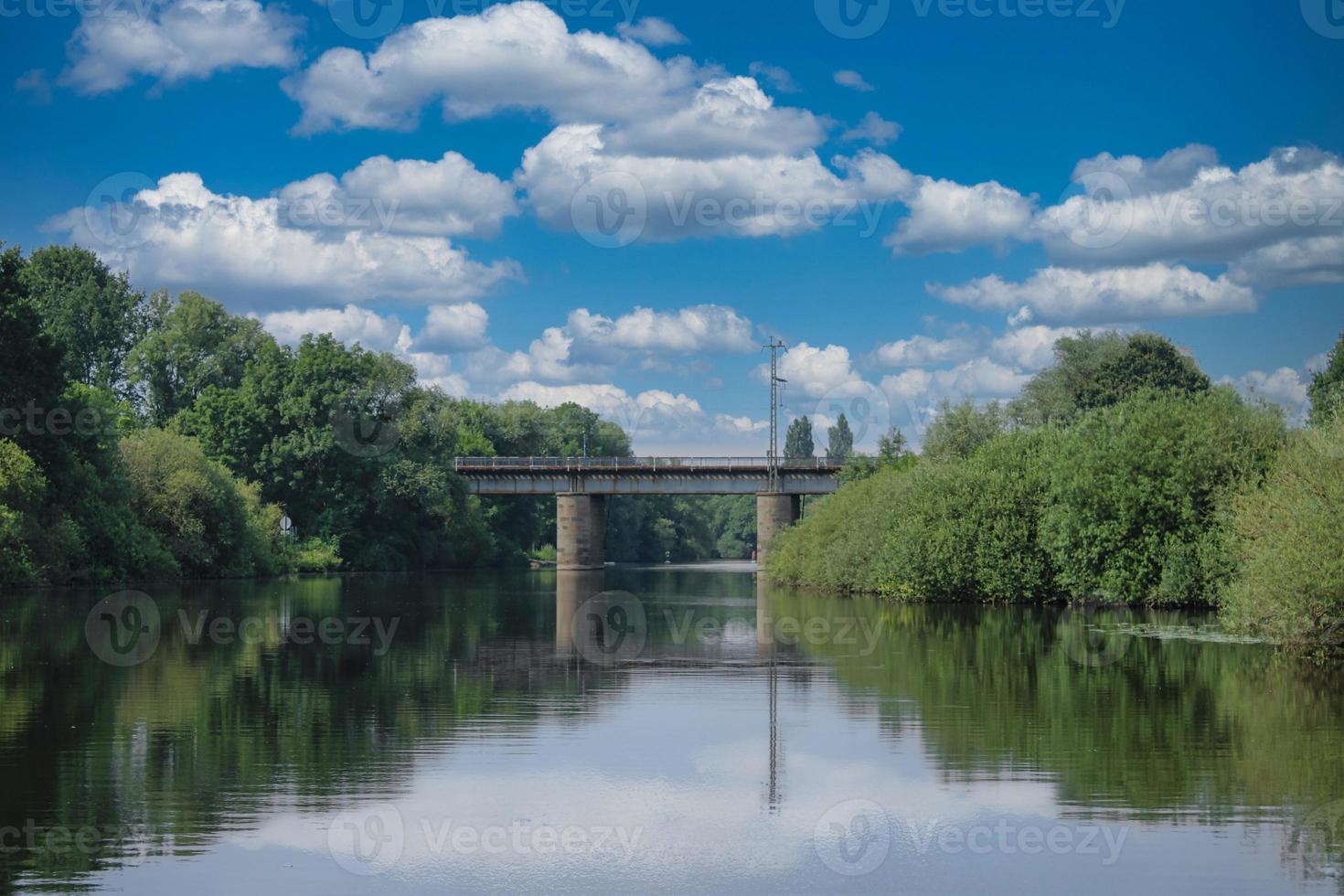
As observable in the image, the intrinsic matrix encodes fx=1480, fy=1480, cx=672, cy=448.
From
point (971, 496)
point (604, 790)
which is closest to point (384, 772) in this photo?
point (604, 790)

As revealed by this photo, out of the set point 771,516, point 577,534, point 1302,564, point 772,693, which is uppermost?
point 771,516

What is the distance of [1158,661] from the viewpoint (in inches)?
1198

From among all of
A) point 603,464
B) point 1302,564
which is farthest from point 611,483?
point 1302,564

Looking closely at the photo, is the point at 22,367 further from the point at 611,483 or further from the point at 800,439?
the point at 800,439

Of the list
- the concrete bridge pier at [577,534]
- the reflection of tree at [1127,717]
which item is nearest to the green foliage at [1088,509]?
the reflection of tree at [1127,717]

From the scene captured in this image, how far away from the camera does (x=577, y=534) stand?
113438mm

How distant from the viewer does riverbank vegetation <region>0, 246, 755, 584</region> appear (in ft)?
211

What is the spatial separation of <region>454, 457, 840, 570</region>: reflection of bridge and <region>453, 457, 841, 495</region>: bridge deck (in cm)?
7

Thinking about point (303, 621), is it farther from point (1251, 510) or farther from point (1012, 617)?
point (1251, 510)

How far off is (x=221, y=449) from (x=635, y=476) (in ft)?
103

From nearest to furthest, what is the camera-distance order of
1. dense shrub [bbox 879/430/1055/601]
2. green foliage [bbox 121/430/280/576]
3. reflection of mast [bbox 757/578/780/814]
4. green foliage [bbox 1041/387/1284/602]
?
reflection of mast [bbox 757/578/780/814]
green foliage [bbox 1041/387/1284/602]
dense shrub [bbox 879/430/1055/601]
green foliage [bbox 121/430/280/576]

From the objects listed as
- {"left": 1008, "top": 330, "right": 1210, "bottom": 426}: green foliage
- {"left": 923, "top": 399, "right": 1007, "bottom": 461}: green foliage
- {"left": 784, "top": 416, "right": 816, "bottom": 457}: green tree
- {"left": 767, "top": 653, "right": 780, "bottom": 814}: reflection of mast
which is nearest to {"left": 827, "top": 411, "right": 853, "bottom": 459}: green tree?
{"left": 784, "top": 416, "right": 816, "bottom": 457}: green tree

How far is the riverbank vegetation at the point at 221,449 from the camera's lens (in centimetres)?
6425

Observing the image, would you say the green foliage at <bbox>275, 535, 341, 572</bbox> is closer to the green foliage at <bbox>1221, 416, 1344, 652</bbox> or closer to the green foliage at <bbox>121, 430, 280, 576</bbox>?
the green foliage at <bbox>121, 430, 280, 576</bbox>
